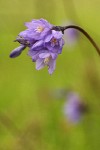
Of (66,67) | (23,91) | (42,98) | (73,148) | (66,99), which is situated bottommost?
(73,148)

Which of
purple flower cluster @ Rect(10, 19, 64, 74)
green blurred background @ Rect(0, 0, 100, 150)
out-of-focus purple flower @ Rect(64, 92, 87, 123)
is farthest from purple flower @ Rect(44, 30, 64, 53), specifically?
out-of-focus purple flower @ Rect(64, 92, 87, 123)

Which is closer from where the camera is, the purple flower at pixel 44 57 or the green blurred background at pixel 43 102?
the purple flower at pixel 44 57

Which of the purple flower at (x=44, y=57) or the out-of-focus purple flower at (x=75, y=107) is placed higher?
the out-of-focus purple flower at (x=75, y=107)

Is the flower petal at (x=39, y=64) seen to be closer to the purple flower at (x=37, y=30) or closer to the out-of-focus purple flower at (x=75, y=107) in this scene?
the purple flower at (x=37, y=30)

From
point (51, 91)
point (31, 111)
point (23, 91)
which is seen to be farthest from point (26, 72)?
point (51, 91)

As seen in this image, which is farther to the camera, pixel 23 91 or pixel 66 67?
pixel 66 67

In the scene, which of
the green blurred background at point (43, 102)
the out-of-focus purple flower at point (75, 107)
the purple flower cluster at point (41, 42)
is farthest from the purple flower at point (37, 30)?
the out-of-focus purple flower at point (75, 107)

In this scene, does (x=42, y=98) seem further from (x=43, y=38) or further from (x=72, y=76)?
(x=43, y=38)

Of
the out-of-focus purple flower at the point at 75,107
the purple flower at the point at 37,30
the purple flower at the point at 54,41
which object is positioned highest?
the out-of-focus purple flower at the point at 75,107
